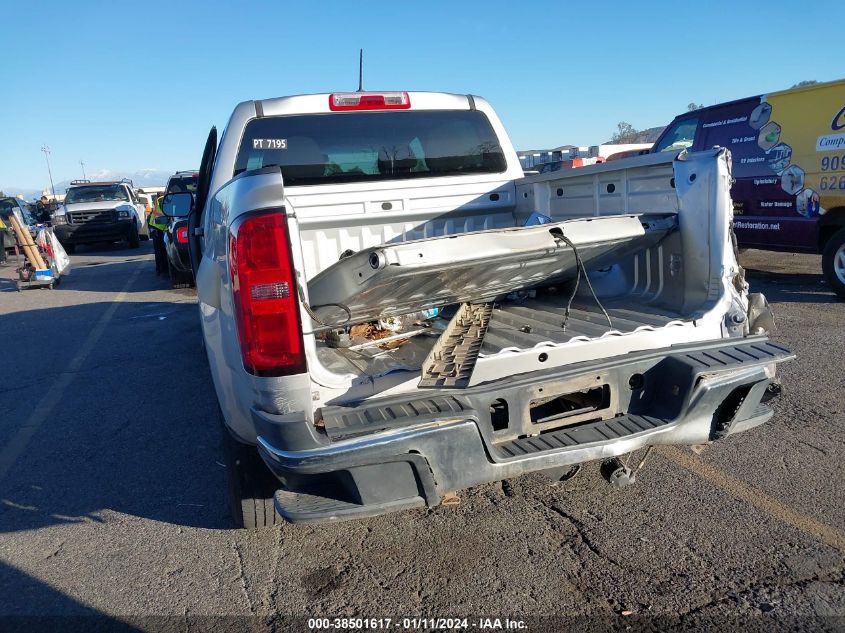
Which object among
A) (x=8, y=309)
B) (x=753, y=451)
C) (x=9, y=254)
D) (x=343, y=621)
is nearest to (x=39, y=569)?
(x=343, y=621)

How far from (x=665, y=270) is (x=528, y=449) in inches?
58.0

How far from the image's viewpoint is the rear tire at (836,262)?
25.3 ft

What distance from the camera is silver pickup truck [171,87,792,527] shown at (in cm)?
250

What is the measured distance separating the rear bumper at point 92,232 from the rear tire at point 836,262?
63.5 feet

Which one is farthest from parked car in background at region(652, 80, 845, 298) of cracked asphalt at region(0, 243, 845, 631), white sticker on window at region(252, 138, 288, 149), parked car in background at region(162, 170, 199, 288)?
parked car in background at region(162, 170, 199, 288)

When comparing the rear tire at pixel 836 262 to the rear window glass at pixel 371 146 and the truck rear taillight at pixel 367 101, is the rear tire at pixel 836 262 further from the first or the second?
the truck rear taillight at pixel 367 101

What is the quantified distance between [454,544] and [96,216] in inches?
808

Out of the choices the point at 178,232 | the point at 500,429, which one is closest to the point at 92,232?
the point at 178,232

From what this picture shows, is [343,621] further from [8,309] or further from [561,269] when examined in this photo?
[8,309]

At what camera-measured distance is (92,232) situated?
2061 centimetres

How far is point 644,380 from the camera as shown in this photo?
9.75 ft

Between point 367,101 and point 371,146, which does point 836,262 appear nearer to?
point 371,146

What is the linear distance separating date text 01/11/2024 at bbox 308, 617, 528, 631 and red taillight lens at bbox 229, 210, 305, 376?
1.05m

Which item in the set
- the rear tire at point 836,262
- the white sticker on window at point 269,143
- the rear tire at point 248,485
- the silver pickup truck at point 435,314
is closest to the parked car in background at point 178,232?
the silver pickup truck at point 435,314
